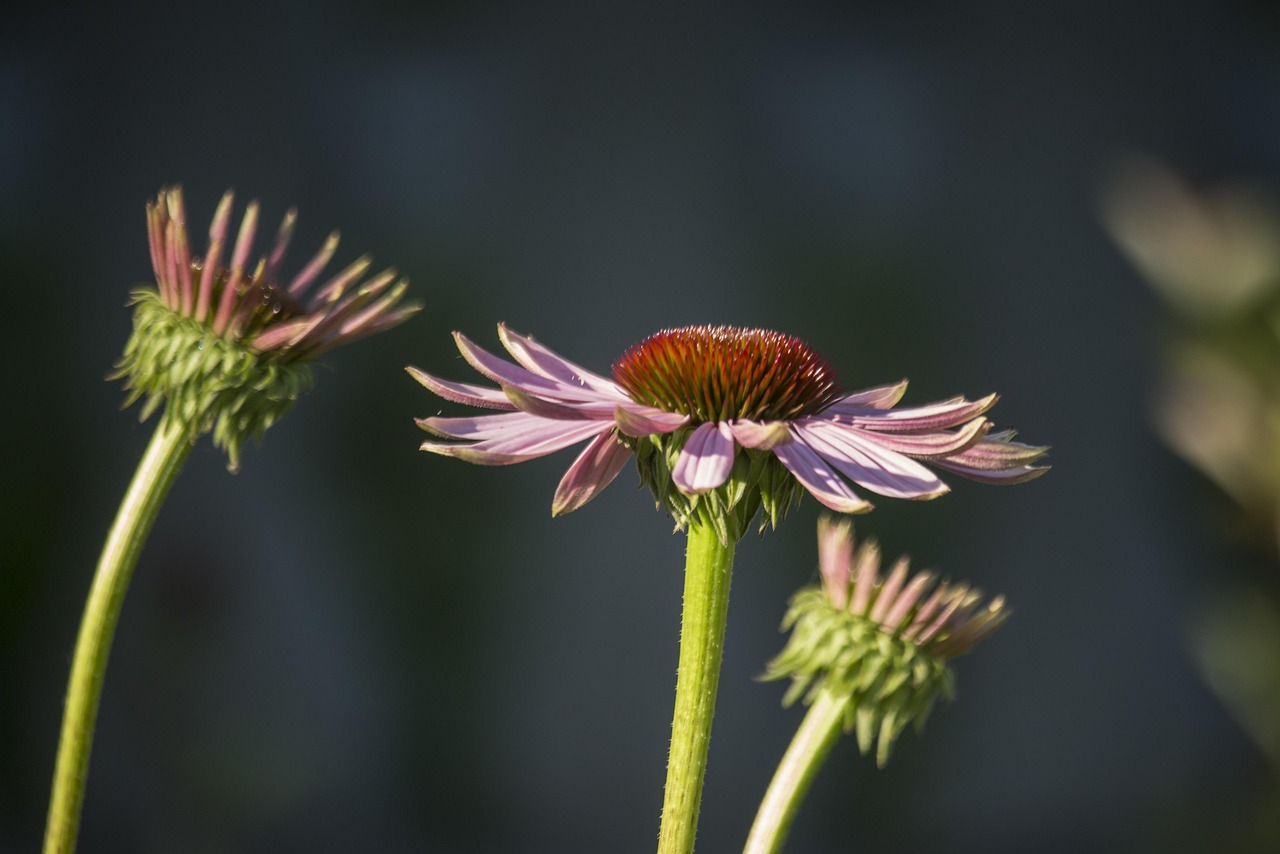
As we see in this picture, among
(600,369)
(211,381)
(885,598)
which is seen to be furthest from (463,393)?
(600,369)

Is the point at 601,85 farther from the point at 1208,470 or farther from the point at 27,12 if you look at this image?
the point at 1208,470

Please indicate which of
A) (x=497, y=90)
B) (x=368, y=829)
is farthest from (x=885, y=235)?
(x=368, y=829)

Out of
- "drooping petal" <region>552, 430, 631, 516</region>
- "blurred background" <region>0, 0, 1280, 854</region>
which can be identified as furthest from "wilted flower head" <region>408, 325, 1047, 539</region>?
"blurred background" <region>0, 0, 1280, 854</region>

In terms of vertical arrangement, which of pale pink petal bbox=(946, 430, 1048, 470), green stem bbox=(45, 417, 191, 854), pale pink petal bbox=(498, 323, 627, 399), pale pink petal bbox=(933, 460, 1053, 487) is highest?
pale pink petal bbox=(498, 323, 627, 399)

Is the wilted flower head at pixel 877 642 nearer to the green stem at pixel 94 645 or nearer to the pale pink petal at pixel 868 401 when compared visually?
the pale pink petal at pixel 868 401

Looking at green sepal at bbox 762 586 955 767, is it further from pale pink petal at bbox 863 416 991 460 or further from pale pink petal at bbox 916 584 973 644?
pale pink petal at bbox 863 416 991 460

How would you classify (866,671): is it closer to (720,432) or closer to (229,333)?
(720,432)

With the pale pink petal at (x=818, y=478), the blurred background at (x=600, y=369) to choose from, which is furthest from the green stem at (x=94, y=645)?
the blurred background at (x=600, y=369)
